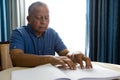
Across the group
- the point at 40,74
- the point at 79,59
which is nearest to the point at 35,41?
the point at 79,59

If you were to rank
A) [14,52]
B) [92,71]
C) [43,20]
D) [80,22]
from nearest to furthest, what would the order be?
1. [92,71]
2. [14,52]
3. [43,20]
4. [80,22]

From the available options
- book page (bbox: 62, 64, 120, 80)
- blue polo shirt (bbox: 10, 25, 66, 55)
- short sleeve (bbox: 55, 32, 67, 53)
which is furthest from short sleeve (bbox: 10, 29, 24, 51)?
book page (bbox: 62, 64, 120, 80)

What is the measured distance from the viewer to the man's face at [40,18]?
5.15 feet

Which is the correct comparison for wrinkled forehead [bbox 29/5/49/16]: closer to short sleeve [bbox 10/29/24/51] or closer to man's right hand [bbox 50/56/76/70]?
short sleeve [bbox 10/29/24/51]

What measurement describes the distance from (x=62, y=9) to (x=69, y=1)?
0.15 meters

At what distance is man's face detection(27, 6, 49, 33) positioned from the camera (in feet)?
5.15

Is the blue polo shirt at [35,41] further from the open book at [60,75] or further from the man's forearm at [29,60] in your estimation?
the open book at [60,75]

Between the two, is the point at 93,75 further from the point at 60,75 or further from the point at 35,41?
the point at 35,41

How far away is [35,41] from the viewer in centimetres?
165

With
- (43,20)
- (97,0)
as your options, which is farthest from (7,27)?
(43,20)

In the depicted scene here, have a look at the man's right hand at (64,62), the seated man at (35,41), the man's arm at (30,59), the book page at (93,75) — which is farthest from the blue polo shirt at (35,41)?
the book page at (93,75)

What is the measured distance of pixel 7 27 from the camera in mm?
3041

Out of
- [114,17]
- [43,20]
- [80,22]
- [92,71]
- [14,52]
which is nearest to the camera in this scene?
[92,71]

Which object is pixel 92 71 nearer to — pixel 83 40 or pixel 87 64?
pixel 87 64
